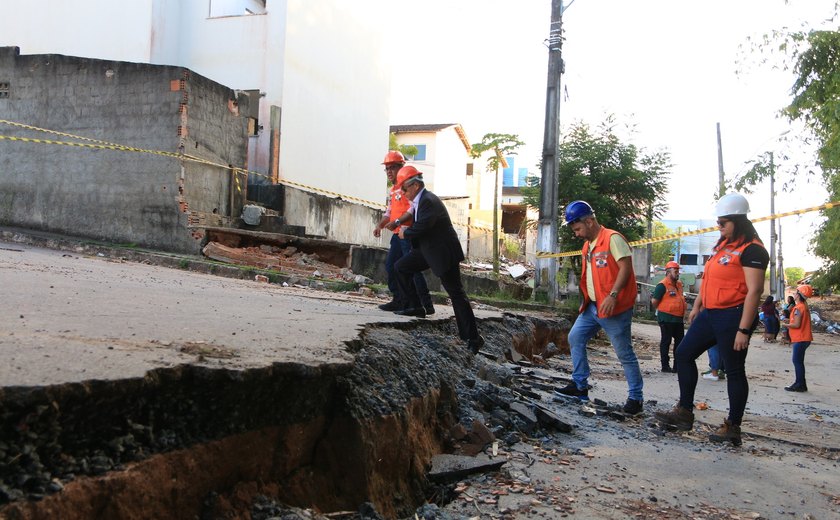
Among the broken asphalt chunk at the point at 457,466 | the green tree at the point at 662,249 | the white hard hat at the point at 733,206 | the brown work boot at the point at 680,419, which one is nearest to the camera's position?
the broken asphalt chunk at the point at 457,466

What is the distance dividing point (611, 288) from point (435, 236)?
157 centimetres

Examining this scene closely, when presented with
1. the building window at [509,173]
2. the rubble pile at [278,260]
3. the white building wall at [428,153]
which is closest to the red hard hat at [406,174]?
the rubble pile at [278,260]

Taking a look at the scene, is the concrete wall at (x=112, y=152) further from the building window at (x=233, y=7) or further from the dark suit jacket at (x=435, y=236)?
the dark suit jacket at (x=435, y=236)

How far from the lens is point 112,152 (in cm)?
1238

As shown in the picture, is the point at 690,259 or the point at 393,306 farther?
the point at 690,259

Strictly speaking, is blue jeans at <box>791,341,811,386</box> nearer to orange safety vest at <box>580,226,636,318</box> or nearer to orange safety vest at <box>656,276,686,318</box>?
orange safety vest at <box>656,276,686,318</box>

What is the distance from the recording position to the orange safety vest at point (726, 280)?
4.60 meters

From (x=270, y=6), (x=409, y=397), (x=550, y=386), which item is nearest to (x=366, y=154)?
(x=270, y=6)

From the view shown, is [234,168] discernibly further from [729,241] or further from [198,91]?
[729,241]

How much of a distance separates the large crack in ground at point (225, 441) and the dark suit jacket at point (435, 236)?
84.5 inches

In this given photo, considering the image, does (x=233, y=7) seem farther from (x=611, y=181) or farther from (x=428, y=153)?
(x=428, y=153)

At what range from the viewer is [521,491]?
128 inches

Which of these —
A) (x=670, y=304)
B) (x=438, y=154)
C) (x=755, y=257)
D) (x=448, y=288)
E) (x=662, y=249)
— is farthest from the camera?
(x=662, y=249)

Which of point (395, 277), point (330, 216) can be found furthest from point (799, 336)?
point (330, 216)
